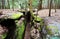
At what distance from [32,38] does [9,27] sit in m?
1.74

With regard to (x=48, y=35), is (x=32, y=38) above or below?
below

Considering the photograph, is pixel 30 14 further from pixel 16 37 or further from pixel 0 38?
pixel 0 38

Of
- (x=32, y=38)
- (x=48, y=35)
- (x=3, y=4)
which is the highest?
(x=3, y=4)

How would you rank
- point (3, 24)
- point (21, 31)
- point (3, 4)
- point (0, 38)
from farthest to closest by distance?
point (3, 4) < point (21, 31) < point (3, 24) < point (0, 38)

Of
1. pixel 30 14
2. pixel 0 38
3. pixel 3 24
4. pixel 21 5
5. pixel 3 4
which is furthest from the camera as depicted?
pixel 21 5

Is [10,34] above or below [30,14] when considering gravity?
below

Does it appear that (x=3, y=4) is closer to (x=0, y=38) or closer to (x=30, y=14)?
(x=30, y=14)

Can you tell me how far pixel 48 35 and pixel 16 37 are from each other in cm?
270

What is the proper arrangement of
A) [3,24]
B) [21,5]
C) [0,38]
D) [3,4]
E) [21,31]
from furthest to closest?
[21,5] → [3,4] → [21,31] → [3,24] → [0,38]

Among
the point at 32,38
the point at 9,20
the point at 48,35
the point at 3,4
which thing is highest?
the point at 3,4

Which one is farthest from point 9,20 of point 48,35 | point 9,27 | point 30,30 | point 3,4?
point 3,4

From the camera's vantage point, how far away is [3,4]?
1769cm

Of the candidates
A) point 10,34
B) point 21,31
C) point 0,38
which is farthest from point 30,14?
point 0,38

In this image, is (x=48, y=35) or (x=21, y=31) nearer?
(x=48, y=35)
